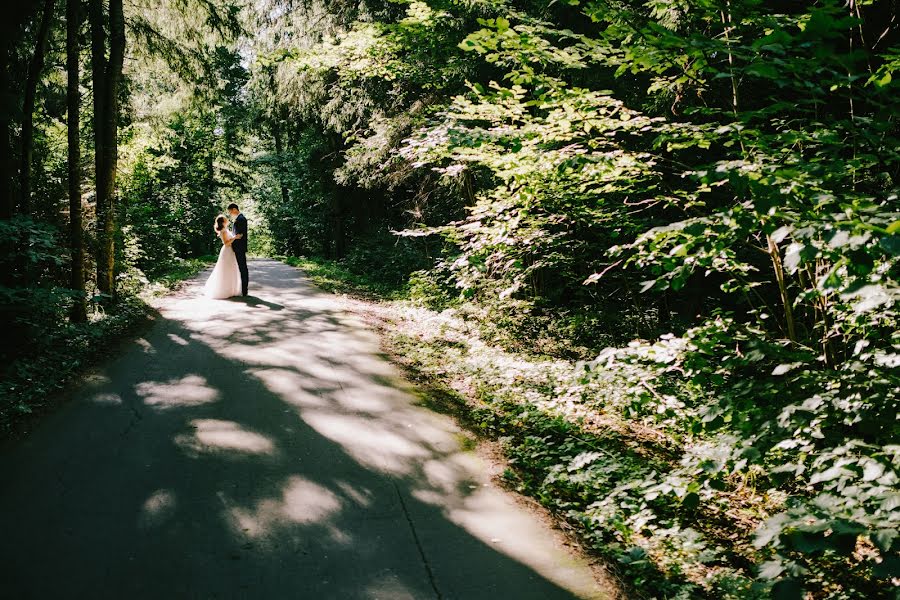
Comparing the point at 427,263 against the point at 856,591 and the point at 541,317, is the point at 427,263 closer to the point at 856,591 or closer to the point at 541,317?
the point at 541,317

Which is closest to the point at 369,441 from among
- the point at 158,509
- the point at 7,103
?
the point at 158,509

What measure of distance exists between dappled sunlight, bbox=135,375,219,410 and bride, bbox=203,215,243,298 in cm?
615

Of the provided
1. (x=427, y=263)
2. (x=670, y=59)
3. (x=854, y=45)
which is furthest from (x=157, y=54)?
(x=854, y=45)

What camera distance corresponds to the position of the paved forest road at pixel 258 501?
346 centimetres

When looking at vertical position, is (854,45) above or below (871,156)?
above

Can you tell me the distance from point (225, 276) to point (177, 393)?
6.75 m

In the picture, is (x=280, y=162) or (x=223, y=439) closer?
(x=223, y=439)

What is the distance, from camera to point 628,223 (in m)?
5.98

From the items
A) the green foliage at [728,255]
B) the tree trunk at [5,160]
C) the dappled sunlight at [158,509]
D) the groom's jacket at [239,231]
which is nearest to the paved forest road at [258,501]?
the dappled sunlight at [158,509]

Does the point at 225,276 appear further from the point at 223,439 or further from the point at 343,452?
the point at 343,452

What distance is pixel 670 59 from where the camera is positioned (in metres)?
3.82

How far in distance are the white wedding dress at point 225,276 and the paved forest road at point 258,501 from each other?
19.0 feet

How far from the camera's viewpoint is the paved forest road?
3.46m

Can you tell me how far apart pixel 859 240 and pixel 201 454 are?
17.8ft
